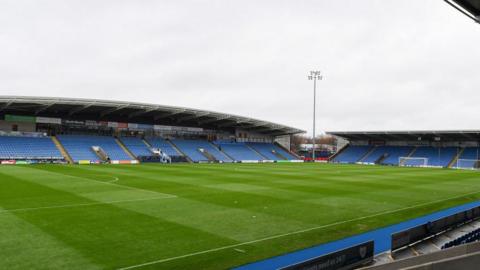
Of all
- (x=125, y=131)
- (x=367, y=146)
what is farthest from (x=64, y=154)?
(x=367, y=146)

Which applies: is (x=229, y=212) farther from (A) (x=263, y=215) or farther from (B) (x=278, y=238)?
(B) (x=278, y=238)

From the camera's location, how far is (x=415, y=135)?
76312mm

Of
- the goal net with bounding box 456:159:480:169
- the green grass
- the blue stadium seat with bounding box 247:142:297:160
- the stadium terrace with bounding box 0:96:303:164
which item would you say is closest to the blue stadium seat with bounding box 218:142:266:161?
the stadium terrace with bounding box 0:96:303:164

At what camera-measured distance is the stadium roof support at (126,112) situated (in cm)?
5058

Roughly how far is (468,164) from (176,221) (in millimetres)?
68822

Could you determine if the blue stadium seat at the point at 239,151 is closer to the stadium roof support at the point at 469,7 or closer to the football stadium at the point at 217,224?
the football stadium at the point at 217,224

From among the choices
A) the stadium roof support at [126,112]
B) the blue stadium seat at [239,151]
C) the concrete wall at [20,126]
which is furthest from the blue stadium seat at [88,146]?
the blue stadium seat at [239,151]

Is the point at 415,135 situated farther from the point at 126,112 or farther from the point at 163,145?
the point at 126,112

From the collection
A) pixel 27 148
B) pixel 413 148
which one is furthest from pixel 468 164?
pixel 27 148

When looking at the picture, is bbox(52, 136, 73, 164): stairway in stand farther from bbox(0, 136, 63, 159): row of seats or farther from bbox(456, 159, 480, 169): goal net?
bbox(456, 159, 480, 169): goal net

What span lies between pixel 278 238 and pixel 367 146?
81.0 metres

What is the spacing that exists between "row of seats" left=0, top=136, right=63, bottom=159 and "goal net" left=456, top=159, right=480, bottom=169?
6822 centimetres

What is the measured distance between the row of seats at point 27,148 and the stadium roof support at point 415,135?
2318 inches

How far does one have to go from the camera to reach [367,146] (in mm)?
87188
